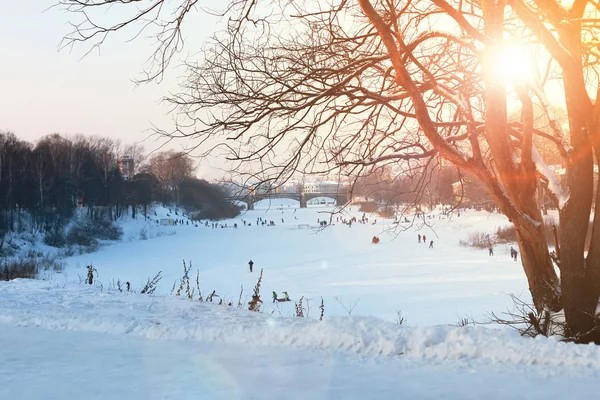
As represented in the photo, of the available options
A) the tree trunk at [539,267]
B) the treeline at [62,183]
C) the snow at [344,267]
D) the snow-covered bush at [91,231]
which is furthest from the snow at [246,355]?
the snow-covered bush at [91,231]

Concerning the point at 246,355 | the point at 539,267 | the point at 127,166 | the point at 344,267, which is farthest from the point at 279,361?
the point at 127,166

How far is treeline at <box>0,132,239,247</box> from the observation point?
47031mm

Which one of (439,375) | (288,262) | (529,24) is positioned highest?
(529,24)

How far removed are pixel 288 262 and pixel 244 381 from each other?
35093 millimetres

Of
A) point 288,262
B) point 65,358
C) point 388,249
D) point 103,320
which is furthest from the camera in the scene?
point 388,249

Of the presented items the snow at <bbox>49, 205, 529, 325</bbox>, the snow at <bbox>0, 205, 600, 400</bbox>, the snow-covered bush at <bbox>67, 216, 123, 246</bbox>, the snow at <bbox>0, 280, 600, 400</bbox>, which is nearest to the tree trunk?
the snow at <bbox>0, 205, 600, 400</bbox>

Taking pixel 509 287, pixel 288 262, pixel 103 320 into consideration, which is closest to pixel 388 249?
pixel 288 262

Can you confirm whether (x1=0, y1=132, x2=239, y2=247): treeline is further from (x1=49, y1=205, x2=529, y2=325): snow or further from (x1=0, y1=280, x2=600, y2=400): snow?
(x1=0, y1=280, x2=600, y2=400): snow

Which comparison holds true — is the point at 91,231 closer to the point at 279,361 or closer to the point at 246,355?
the point at 246,355

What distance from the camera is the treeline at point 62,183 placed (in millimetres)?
47031

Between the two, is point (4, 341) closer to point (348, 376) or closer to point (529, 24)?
point (348, 376)

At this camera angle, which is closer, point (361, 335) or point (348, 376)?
point (348, 376)

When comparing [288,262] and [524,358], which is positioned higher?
[524,358]

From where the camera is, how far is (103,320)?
7156 mm
